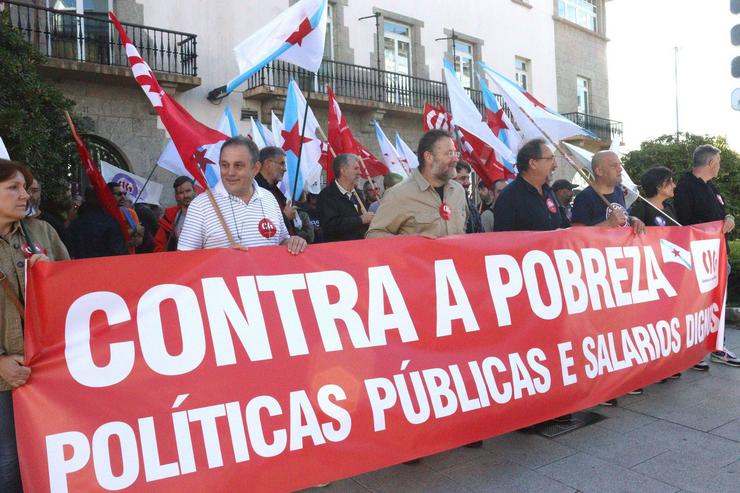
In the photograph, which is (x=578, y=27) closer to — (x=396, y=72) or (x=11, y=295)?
(x=396, y=72)

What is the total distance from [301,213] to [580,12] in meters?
22.8

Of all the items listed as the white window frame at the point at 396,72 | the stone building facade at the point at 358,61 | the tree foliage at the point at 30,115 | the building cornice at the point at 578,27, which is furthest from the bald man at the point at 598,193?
the building cornice at the point at 578,27

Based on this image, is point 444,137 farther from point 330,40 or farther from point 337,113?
point 330,40

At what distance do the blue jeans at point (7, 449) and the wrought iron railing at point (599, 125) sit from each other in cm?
2283

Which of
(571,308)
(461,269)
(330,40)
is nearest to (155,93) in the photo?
(461,269)

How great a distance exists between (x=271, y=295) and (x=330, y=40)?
564 inches

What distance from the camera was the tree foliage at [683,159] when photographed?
1688 cm

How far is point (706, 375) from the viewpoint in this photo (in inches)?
209

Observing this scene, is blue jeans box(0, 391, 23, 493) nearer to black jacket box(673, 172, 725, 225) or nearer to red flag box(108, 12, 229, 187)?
red flag box(108, 12, 229, 187)

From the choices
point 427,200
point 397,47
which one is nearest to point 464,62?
point 397,47

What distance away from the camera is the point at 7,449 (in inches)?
98.0

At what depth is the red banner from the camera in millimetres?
2496

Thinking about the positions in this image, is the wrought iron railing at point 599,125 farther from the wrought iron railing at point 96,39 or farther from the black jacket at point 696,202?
the black jacket at point 696,202

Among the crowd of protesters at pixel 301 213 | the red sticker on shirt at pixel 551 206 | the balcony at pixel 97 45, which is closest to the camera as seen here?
the crowd of protesters at pixel 301 213
